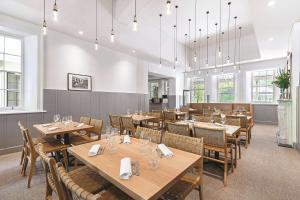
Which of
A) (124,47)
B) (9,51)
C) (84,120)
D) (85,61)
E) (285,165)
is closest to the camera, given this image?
(285,165)

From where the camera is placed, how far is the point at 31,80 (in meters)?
4.34

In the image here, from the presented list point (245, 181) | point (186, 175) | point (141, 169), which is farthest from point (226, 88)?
point (141, 169)

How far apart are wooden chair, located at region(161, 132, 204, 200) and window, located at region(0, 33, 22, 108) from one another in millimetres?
4474

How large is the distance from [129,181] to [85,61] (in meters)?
5.10

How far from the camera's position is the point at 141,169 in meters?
1.30

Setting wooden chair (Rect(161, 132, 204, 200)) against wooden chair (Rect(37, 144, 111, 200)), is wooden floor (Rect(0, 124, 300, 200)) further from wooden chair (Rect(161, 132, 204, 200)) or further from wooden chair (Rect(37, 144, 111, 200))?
wooden chair (Rect(37, 144, 111, 200))

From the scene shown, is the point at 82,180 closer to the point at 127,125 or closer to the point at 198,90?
the point at 127,125

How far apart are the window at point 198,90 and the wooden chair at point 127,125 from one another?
7.80 meters

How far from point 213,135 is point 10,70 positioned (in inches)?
205

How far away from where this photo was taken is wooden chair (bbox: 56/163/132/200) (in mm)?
864

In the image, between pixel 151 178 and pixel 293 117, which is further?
pixel 293 117

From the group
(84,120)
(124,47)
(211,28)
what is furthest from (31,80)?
(211,28)

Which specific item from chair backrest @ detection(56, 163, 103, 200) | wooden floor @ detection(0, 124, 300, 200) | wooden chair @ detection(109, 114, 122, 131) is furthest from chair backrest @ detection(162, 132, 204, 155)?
wooden chair @ detection(109, 114, 122, 131)

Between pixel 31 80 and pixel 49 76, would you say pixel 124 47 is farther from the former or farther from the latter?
pixel 31 80
